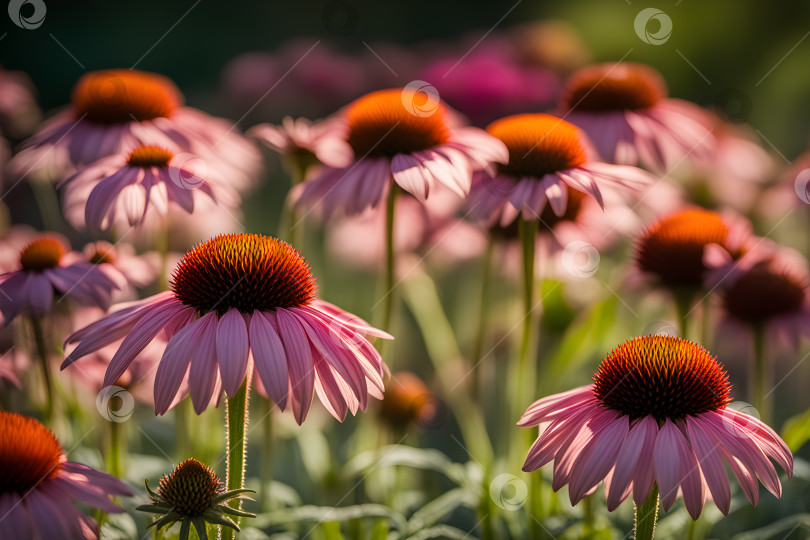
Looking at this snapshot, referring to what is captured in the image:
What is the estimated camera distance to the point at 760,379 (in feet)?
6.04

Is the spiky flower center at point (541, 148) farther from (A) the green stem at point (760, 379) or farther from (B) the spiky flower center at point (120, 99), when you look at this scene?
(B) the spiky flower center at point (120, 99)

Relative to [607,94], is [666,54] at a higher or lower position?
higher

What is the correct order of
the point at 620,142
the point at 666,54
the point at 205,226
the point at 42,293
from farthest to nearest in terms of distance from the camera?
the point at 666,54, the point at 205,226, the point at 620,142, the point at 42,293

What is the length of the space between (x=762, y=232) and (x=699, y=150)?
134 cm

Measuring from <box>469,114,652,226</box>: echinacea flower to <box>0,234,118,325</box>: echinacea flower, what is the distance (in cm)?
85

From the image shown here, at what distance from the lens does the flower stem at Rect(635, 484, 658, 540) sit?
1149 millimetres

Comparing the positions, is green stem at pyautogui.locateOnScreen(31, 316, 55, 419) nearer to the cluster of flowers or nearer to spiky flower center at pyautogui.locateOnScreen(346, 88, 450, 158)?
the cluster of flowers

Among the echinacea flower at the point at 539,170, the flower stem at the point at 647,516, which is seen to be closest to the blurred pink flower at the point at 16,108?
the echinacea flower at the point at 539,170

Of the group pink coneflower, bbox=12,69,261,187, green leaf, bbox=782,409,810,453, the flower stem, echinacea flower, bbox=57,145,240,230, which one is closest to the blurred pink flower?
pink coneflower, bbox=12,69,261,187

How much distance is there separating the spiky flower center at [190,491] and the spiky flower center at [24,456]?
0.56ft

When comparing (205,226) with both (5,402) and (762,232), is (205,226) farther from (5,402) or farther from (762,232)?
(762,232)

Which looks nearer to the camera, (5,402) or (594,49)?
(5,402)

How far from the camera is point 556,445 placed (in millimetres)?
1196

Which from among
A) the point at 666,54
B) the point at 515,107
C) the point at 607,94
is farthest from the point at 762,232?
the point at 666,54
